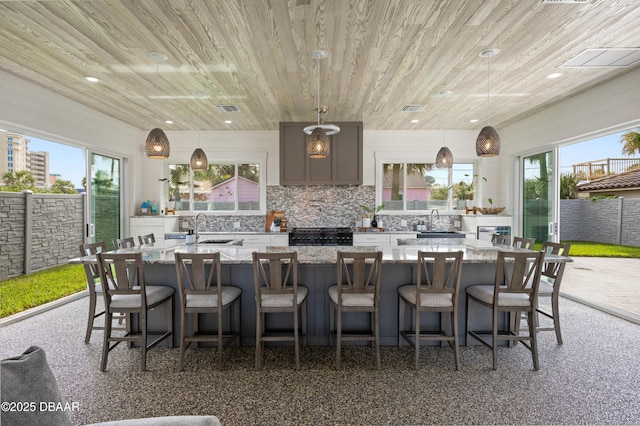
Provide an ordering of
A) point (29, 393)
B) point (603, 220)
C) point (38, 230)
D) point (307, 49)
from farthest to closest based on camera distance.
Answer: point (603, 220) < point (38, 230) < point (307, 49) < point (29, 393)

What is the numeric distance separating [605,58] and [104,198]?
23.0 feet

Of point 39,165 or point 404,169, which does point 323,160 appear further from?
point 39,165

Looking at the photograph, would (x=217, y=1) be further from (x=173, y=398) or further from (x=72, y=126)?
(x=72, y=126)

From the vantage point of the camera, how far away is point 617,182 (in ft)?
26.3

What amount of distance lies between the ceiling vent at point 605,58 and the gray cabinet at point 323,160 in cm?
303

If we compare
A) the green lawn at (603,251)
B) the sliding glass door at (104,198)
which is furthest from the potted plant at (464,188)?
the sliding glass door at (104,198)

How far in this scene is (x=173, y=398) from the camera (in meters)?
2.30

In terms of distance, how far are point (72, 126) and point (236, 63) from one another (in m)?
2.91

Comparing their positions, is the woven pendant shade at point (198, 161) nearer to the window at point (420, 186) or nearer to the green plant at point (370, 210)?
the green plant at point (370, 210)

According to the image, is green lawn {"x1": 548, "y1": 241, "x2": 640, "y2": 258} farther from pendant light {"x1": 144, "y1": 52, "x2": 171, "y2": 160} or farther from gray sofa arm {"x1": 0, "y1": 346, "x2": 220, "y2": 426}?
gray sofa arm {"x1": 0, "y1": 346, "x2": 220, "y2": 426}

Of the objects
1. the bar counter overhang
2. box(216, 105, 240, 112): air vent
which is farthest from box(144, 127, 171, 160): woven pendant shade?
box(216, 105, 240, 112): air vent

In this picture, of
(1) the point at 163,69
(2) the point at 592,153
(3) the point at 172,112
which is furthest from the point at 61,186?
(2) the point at 592,153

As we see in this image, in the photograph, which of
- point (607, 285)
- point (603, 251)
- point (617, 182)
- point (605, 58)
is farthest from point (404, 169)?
point (617, 182)

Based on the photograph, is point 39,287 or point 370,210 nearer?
point 39,287
